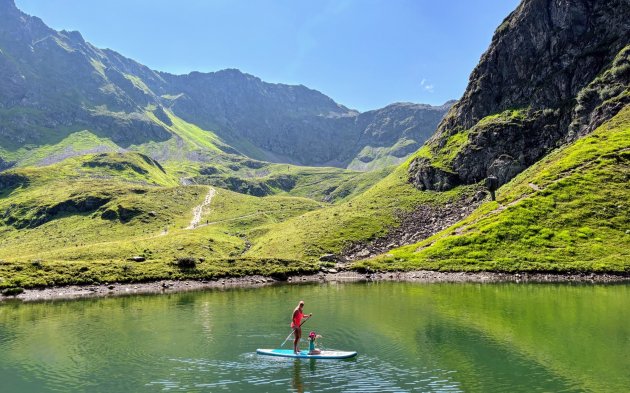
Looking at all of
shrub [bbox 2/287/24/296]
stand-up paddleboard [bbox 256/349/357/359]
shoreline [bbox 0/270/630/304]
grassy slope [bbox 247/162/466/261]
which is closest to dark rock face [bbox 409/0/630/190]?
grassy slope [bbox 247/162/466/261]

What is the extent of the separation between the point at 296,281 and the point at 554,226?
6452 centimetres

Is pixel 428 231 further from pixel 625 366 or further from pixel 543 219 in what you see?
pixel 625 366

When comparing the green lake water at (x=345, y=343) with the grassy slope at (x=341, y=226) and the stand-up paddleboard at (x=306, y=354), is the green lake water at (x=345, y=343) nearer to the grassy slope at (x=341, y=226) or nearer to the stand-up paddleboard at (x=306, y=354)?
the stand-up paddleboard at (x=306, y=354)

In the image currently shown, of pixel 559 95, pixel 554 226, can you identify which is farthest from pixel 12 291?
pixel 559 95

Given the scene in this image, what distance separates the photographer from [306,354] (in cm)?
4247

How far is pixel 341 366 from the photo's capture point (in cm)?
3903

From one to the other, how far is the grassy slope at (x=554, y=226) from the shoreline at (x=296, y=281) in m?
3.05

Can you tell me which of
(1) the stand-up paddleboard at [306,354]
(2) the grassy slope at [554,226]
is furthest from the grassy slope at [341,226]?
(1) the stand-up paddleboard at [306,354]

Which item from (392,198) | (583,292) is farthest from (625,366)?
(392,198)

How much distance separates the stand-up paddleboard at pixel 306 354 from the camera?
40969mm

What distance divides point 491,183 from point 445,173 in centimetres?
3304

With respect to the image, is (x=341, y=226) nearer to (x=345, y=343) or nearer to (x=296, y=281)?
(x=296, y=281)

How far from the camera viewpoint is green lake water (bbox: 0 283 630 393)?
34219 millimetres

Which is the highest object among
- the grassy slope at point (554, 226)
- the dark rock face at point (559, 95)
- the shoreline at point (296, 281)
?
the dark rock face at point (559, 95)
